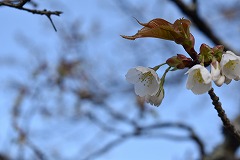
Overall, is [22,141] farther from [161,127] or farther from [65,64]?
[65,64]

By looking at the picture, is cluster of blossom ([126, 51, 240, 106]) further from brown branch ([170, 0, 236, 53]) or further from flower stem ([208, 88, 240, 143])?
brown branch ([170, 0, 236, 53])

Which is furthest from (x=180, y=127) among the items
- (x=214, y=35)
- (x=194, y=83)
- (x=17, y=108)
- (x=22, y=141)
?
(x=194, y=83)

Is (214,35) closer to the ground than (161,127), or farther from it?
farther from it

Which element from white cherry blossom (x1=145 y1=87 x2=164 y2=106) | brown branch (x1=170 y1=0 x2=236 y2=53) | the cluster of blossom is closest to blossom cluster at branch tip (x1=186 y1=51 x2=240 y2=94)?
the cluster of blossom

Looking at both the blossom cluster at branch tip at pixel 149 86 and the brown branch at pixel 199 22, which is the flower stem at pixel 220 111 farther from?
the brown branch at pixel 199 22

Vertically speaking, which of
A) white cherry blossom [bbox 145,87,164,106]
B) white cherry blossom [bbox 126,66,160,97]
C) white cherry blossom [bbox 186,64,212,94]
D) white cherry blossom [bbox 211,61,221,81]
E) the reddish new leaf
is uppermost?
the reddish new leaf

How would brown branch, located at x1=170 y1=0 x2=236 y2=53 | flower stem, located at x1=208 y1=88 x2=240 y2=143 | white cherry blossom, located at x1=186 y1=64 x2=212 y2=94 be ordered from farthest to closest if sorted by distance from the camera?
brown branch, located at x1=170 y1=0 x2=236 y2=53 < flower stem, located at x1=208 y1=88 x2=240 y2=143 < white cherry blossom, located at x1=186 y1=64 x2=212 y2=94

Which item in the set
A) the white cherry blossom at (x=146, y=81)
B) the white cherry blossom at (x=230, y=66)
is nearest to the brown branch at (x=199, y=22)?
the white cherry blossom at (x=146, y=81)
